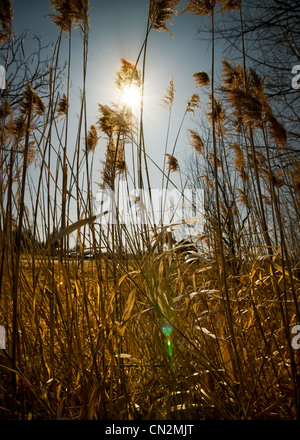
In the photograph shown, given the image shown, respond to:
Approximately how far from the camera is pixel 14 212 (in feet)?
5.13

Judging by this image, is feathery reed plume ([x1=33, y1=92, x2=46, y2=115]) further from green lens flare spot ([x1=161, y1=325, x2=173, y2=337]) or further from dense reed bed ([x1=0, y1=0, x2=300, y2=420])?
green lens flare spot ([x1=161, y1=325, x2=173, y2=337])

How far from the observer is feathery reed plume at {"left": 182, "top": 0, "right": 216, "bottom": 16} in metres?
0.99

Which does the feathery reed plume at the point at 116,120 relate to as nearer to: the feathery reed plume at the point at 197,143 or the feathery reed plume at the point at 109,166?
the feathery reed plume at the point at 109,166

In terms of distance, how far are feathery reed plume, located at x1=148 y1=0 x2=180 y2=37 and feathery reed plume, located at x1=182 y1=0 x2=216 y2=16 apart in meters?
0.07

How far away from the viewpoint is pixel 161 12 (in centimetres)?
111

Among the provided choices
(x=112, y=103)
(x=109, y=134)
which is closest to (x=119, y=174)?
(x=109, y=134)

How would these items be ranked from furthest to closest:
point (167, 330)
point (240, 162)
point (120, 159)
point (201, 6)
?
point (240, 162)
point (120, 159)
point (201, 6)
point (167, 330)

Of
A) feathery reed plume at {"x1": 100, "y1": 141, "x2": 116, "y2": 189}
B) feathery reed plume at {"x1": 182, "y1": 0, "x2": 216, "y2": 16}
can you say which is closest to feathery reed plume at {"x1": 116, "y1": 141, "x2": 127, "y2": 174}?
feathery reed plume at {"x1": 100, "y1": 141, "x2": 116, "y2": 189}

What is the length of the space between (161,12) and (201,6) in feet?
0.64

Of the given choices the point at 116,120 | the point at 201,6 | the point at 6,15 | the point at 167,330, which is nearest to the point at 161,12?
the point at 201,6

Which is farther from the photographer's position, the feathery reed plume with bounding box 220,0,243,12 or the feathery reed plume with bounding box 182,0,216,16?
the feathery reed plume with bounding box 220,0,243,12

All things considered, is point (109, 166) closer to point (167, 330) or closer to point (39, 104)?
point (39, 104)

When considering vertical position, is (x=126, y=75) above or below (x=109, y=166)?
above
